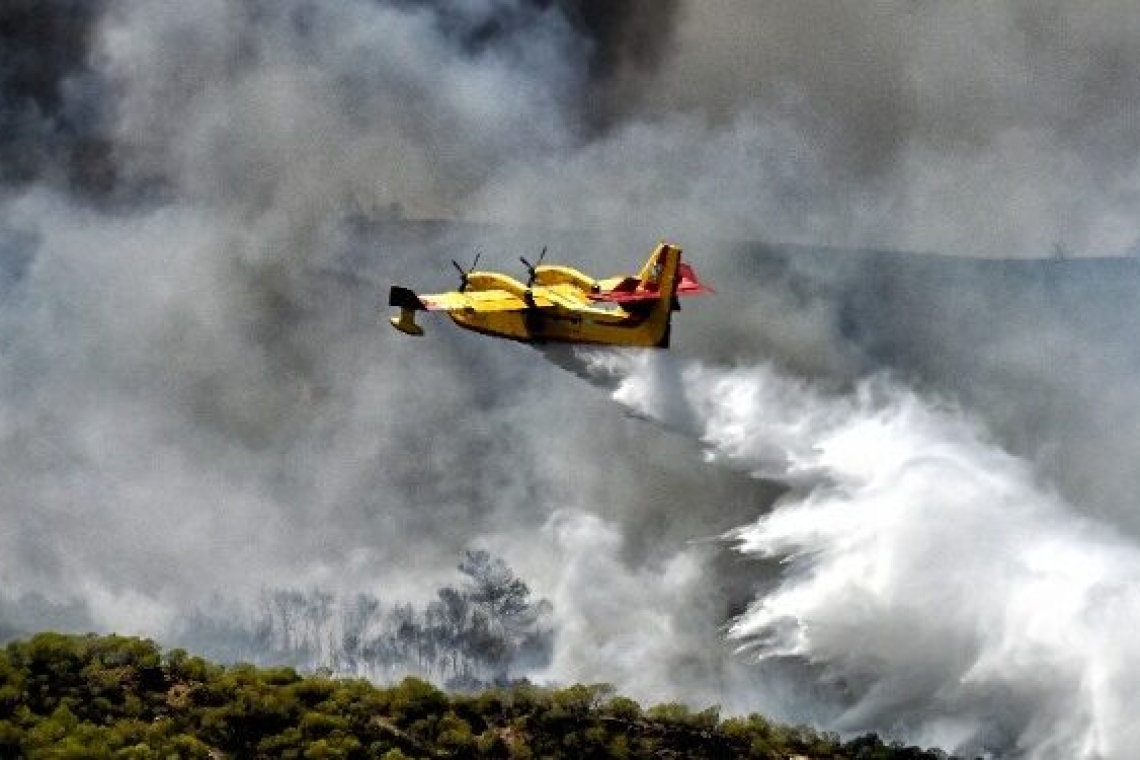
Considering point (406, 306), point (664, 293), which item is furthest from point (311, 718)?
point (664, 293)

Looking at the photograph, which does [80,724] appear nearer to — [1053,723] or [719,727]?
[719,727]

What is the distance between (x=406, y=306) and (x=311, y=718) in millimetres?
28936

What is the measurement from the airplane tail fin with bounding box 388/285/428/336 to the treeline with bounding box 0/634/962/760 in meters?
22.4

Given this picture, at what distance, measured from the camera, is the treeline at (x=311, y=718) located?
88312 millimetres

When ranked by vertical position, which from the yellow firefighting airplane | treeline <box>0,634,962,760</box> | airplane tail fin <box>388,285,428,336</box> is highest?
the yellow firefighting airplane

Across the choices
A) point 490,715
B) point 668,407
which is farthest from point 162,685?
point 668,407

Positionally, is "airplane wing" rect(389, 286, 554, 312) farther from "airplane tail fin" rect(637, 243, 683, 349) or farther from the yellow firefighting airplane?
"airplane tail fin" rect(637, 243, 683, 349)

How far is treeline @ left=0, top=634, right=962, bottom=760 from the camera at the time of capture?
8831 cm

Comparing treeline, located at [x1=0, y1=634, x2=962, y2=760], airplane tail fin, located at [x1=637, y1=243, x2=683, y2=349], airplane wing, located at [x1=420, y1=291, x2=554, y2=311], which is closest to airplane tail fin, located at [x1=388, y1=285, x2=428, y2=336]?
airplane wing, located at [x1=420, y1=291, x2=554, y2=311]

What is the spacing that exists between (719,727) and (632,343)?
86.7ft

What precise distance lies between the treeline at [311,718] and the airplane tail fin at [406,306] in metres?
22.4

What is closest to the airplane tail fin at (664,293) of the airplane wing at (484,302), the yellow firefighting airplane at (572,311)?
the yellow firefighting airplane at (572,311)

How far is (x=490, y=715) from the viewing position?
318 feet

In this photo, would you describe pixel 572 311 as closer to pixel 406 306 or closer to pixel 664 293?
pixel 664 293
